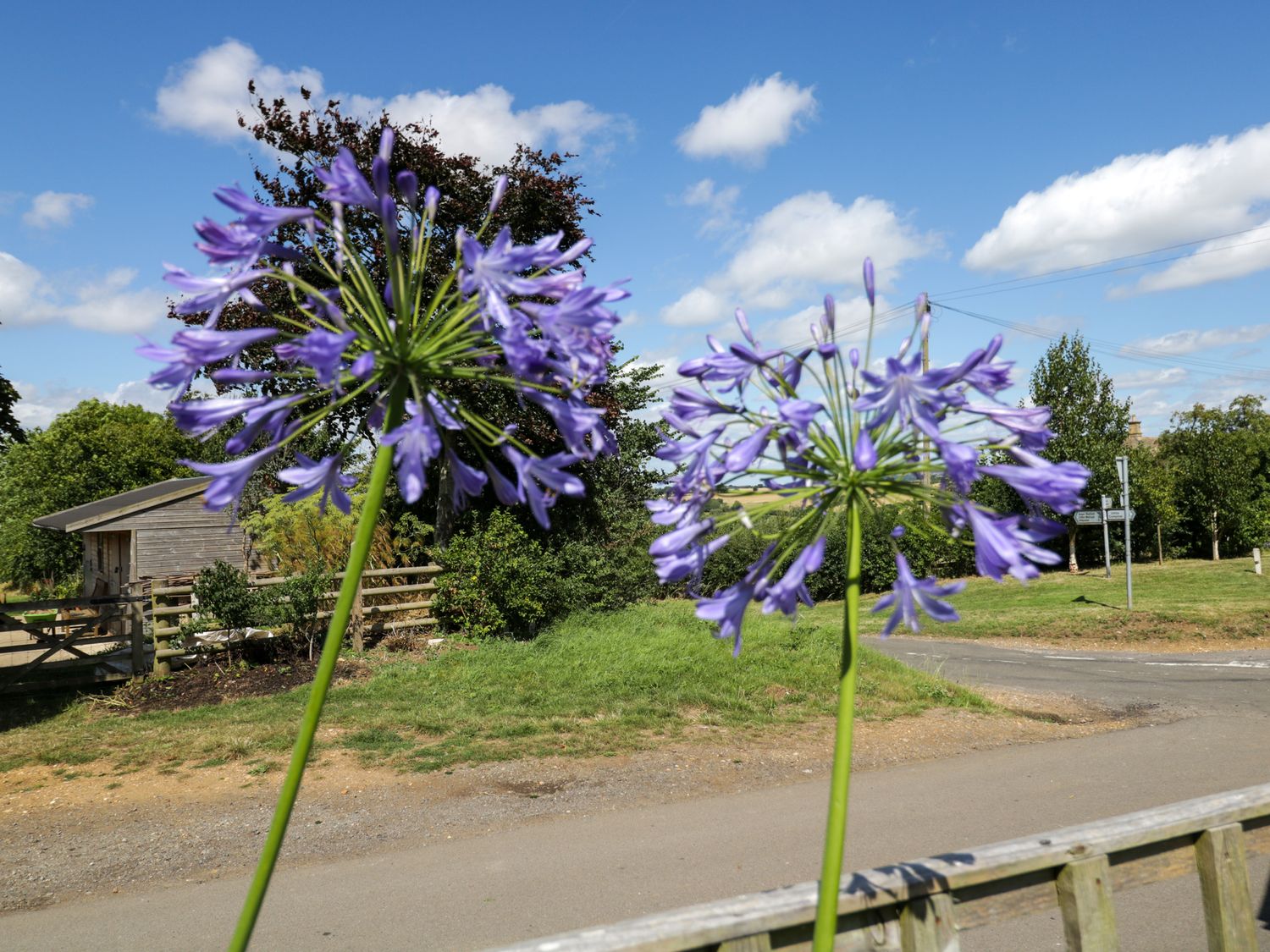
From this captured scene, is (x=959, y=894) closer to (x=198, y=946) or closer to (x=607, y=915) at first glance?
(x=607, y=915)

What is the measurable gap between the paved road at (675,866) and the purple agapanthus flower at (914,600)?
451 cm

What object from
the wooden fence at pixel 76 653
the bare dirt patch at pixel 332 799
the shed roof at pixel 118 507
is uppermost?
the shed roof at pixel 118 507

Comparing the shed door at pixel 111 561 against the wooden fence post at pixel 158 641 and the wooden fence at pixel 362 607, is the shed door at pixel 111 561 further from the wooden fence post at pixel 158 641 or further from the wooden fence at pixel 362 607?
the wooden fence post at pixel 158 641

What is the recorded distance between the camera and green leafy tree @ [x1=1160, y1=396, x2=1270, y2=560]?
3522cm

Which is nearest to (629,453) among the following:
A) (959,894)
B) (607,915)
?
(607,915)

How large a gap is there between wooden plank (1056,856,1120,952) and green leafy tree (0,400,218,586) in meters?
45.0

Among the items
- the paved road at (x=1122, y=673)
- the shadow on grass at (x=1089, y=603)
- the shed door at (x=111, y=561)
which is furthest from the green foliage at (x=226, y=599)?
the shadow on grass at (x=1089, y=603)

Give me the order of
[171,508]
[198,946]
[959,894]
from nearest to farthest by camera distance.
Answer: [959,894], [198,946], [171,508]

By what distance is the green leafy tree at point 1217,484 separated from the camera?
35.2 meters

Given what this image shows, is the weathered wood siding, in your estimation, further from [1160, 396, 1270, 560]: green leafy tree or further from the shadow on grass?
[1160, 396, 1270, 560]: green leafy tree

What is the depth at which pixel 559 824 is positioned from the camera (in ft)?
24.5

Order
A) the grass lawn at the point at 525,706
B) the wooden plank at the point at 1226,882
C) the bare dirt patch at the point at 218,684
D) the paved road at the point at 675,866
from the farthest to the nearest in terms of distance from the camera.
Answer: the bare dirt patch at the point at 218,684
the grass lawn at the point at 525,706
the paved road at the point at 675,866
the wooden plank at the point at 1226,882

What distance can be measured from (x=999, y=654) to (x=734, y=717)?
9897 millimetres

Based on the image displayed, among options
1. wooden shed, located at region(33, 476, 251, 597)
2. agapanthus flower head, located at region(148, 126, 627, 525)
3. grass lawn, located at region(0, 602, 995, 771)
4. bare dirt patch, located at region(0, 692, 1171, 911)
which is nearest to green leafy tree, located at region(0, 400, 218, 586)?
wooden shed, located at region(33, 476, 251, 597)
